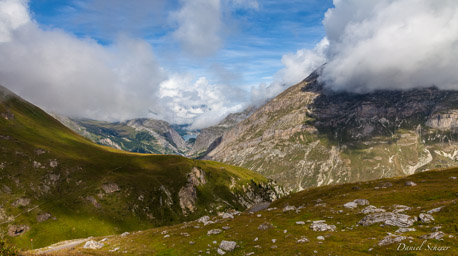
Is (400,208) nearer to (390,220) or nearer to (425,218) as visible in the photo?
(390,220)

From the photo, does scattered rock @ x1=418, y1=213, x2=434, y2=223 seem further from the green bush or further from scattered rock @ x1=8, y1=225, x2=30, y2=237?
scattered rock @ x1=8, y1=225, x2=30, y2=237

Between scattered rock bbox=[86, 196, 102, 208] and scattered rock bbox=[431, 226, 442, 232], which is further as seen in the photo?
scattered rock bbox=[86, 196, 102, 208]

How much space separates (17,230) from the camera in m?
151

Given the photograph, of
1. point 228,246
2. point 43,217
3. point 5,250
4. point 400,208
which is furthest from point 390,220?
point 43,217

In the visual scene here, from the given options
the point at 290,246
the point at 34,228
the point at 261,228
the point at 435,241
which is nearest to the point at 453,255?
the point at 435,241

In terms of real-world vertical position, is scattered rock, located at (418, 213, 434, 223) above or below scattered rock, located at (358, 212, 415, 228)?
above

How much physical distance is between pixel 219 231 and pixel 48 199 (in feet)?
602

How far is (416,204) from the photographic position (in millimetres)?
55375

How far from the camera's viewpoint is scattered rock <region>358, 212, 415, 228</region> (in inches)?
1647

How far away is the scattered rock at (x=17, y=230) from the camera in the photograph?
14793 centimetres

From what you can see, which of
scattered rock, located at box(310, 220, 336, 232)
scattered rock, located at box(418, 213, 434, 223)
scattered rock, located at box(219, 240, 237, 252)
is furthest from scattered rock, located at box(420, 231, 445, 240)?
scattered rock, located at box(219, 240, 237, 252)

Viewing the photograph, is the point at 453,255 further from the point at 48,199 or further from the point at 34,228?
the point at 48,199

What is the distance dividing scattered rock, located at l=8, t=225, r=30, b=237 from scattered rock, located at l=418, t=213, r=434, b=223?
204406mm

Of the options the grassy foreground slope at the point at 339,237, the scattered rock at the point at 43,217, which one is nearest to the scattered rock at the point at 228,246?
the grassy foreground slope at the point at 339,237
